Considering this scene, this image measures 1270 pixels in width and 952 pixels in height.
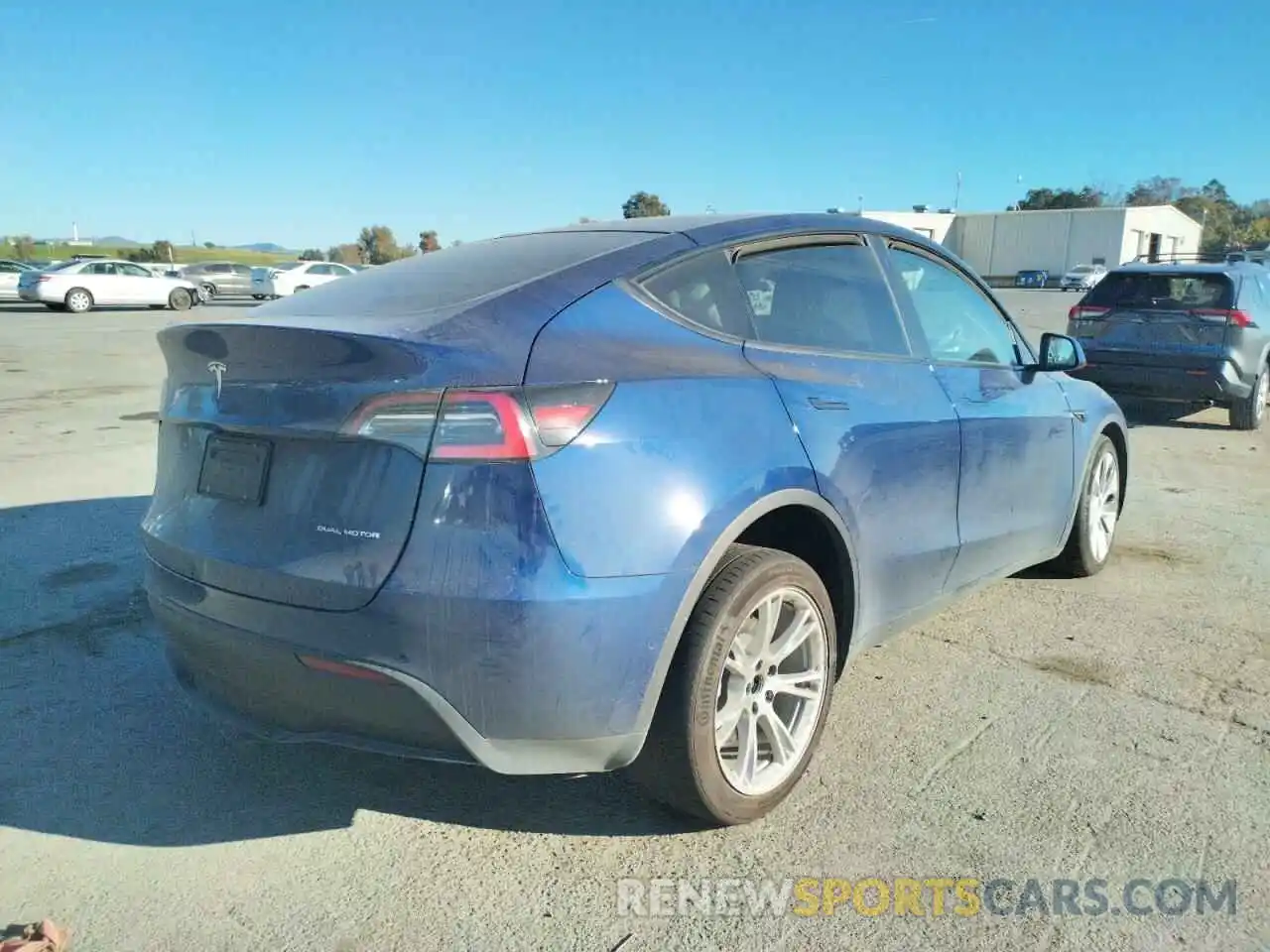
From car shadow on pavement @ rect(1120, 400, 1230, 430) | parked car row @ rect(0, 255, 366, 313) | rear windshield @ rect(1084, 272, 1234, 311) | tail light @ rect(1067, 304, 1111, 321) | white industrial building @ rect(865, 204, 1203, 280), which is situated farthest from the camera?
white industrial building @ rect(865, 204, 1203, 280)

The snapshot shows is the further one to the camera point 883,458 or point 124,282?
point 124,282

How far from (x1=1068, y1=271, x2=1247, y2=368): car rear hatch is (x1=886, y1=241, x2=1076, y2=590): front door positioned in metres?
6.04

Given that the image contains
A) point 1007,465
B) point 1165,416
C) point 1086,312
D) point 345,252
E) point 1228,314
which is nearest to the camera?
point 1007,465

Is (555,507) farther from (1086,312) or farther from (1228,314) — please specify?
(1086,312)

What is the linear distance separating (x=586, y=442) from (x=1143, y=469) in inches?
284

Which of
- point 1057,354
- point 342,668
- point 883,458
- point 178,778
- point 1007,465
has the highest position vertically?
point 1057,354

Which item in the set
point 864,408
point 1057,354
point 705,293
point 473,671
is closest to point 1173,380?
point 1057,354

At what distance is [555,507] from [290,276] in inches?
1397

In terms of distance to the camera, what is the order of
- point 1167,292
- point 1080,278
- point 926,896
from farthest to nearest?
point 1080,278 < point 1167,292 < point 926,896

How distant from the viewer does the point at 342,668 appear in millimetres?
2346

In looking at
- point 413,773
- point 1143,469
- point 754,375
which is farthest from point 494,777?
point 1143,469

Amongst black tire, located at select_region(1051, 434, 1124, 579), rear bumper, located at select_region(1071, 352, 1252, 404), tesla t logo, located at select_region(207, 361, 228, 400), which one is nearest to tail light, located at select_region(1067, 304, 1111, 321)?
rear bumper, located at select_region(1071, 352, 1252, 404)

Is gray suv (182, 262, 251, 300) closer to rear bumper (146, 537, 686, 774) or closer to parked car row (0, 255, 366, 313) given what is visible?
parked car row (0, 255, 366, 313)

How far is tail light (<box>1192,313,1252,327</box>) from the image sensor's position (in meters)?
Result: 9.41
